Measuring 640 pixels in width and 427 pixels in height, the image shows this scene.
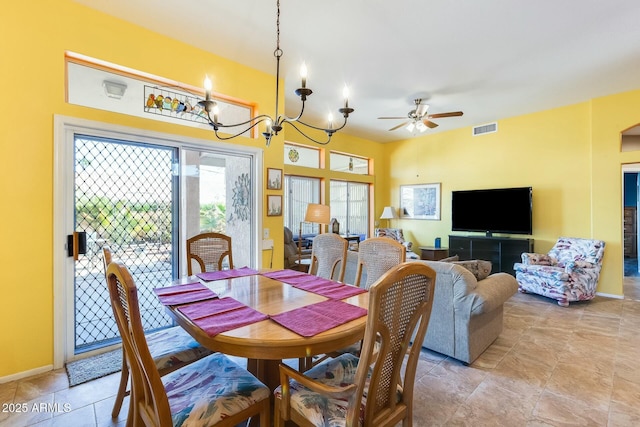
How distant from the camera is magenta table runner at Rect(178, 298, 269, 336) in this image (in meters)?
1.34

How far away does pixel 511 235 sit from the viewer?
18.0 ft

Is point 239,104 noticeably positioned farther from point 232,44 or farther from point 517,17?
point 517,17

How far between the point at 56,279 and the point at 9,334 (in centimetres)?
46

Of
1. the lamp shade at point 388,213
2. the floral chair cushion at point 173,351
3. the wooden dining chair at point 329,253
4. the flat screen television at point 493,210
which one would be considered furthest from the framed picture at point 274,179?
the flat screen television at point 493,210

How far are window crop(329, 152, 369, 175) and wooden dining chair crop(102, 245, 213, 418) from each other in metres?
5.21

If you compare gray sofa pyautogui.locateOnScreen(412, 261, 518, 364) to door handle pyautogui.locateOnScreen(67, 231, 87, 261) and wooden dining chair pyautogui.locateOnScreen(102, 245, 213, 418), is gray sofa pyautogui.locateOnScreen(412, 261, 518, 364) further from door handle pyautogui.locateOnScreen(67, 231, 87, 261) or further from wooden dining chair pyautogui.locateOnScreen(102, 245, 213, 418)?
door handle pyautogui.locateOnScreen(67, 231, 87, 261)

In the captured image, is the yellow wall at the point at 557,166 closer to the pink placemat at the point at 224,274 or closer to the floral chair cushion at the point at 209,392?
the pink placemat at the point at 224,274

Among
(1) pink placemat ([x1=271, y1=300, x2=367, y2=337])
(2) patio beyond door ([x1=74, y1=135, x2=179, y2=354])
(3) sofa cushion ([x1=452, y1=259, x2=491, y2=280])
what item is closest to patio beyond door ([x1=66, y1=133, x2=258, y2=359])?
(2) patio beyond door ([x1=74, y1=135, x2=179, y2=354])

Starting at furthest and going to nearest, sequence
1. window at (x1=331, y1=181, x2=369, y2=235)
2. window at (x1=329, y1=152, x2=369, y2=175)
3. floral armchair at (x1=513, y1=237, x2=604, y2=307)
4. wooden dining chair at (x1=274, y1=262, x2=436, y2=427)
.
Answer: window at (x1=331, y1=181, x2=369, y2=235)
window at (x1=329, y1=152, x2=369, y2=175)
floral armchair at (x1=513, y1=237, x2=604, y2=307)
wooden dining chair at (x1=274, y1=262, x2=436, y2=427)

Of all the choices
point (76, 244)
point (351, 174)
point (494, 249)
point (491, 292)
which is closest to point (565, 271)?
point (494, 249)

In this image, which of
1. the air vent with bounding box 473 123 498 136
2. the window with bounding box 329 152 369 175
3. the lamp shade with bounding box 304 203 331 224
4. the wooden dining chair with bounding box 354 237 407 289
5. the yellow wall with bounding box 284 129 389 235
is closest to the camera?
the wooden dining chair with bounding box 354 237 407 289

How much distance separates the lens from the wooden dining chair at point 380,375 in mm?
1045

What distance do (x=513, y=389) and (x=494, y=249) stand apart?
3.71 metres

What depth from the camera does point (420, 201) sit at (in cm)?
688
